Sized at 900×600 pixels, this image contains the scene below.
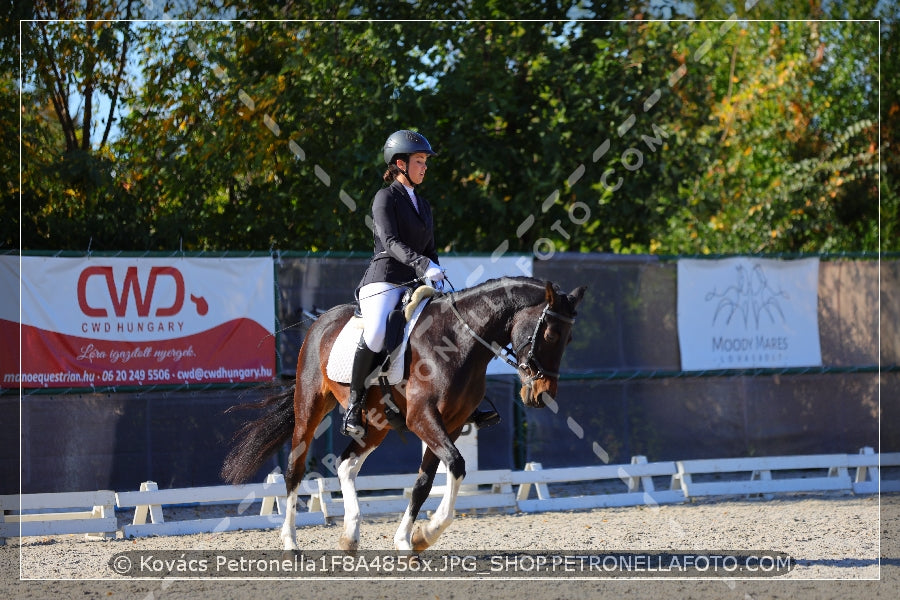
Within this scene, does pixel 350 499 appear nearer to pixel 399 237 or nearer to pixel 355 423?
pixel 355 423

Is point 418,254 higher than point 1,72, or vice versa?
point 1,72

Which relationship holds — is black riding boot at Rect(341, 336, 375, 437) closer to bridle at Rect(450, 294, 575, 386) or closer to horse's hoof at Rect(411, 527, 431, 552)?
bridle at Rect(450, 294, 575, 386)

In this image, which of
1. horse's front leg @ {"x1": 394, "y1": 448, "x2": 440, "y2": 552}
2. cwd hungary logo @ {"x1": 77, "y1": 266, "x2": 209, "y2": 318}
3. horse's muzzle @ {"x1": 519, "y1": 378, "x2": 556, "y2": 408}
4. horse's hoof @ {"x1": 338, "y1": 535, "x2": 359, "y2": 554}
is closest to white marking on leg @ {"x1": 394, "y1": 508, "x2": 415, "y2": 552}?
horse's front leg @ {"x1": 394, "y1": 448, "x2": 440, "y2": 552}

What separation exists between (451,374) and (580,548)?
1.84m

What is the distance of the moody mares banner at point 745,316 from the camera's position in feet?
37.3

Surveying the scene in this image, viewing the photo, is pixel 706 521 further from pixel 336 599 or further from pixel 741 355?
pixel 336 599

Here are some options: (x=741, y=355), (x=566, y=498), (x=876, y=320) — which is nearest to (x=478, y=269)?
(x=566, y=498)

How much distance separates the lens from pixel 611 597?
227 inches

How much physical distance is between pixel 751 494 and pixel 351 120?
20.4 ft

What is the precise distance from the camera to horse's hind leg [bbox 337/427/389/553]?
6793mm

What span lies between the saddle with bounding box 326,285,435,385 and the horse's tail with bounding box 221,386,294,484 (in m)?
0.94

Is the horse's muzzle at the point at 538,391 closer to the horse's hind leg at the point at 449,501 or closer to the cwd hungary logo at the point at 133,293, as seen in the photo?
the horse's hind leg at the point at 449,501

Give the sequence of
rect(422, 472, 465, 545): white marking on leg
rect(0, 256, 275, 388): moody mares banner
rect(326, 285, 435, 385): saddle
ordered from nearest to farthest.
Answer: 1. rect(422, 472, 465, 545): white marking on leg
2. rect(326, 285, 435, 385): saddle
3. rect(0, 256, 275, 388): moody mares banner

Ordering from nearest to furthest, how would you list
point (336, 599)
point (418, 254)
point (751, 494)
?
point (336, 599)
point (418, 254)
point (751, 494)
